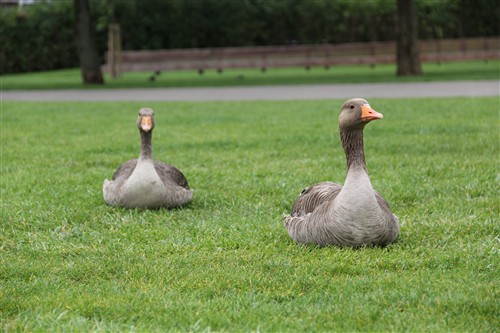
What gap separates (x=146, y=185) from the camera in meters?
6.88

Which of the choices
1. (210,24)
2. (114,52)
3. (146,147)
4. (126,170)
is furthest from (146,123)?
(210,24)

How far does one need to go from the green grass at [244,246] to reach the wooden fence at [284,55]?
28670 millimetres

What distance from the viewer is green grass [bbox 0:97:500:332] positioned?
4.35 m

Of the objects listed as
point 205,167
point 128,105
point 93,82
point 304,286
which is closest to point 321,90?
point 128,105

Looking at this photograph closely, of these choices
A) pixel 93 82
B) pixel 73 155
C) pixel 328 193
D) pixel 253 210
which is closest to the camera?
pixel 328 193

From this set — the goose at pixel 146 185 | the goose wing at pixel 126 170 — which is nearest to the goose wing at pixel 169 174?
the goose at pixel 146 185

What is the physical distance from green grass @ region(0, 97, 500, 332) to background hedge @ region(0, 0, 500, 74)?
3280 centimetres

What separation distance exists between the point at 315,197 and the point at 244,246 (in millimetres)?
631

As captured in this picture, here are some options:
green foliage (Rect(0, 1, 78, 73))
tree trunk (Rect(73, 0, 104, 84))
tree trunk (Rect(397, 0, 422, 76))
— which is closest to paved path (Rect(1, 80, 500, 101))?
tree trunk (Rect(73, 0, 104, 84))

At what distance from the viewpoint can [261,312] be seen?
4.38 m

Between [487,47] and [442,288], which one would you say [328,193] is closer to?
[442,288]

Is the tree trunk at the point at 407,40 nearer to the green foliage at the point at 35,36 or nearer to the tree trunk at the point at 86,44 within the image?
the tree trunk at the point at 86,44

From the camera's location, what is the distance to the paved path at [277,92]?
2008cm

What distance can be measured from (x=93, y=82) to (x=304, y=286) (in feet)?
85.6
